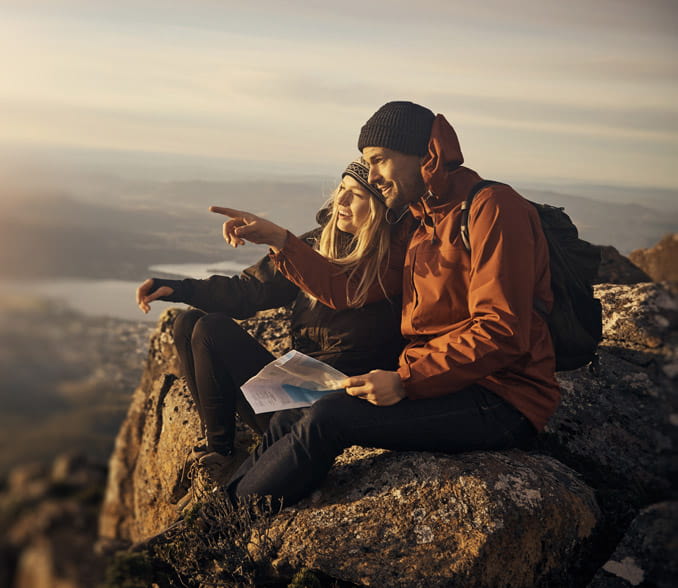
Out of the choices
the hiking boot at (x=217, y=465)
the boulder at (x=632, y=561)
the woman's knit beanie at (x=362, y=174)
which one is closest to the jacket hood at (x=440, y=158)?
the woman's knit beanie at (x=362, y=174)

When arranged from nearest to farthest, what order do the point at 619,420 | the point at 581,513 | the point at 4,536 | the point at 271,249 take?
1. the point at 4,536
2. the point at 581,513
3. the point at 271,249
4. the point at 619,420

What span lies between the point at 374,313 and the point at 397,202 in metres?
0.71

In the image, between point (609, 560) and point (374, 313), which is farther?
point (374, 313)

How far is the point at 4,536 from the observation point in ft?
7.83

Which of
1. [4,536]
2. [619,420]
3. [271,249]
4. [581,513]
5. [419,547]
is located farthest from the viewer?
[619,420]

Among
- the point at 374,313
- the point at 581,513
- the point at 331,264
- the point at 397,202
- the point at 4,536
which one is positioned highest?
the point at 397,202

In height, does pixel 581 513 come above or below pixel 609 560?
above

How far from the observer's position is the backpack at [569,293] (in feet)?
12.2

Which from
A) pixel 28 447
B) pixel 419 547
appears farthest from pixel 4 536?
pixel 419 547

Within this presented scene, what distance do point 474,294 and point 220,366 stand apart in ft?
5.82

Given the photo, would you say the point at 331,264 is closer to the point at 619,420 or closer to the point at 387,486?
the point at 387,486

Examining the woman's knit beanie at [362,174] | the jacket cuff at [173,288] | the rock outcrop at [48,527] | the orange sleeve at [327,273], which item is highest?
the woman's knit beanie at [362,174]

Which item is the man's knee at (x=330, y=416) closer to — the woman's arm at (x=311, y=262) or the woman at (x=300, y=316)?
the woman at (x=300, y=316)

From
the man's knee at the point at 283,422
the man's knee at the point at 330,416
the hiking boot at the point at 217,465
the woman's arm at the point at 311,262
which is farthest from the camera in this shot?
the hiking boot at the point at 217,465
